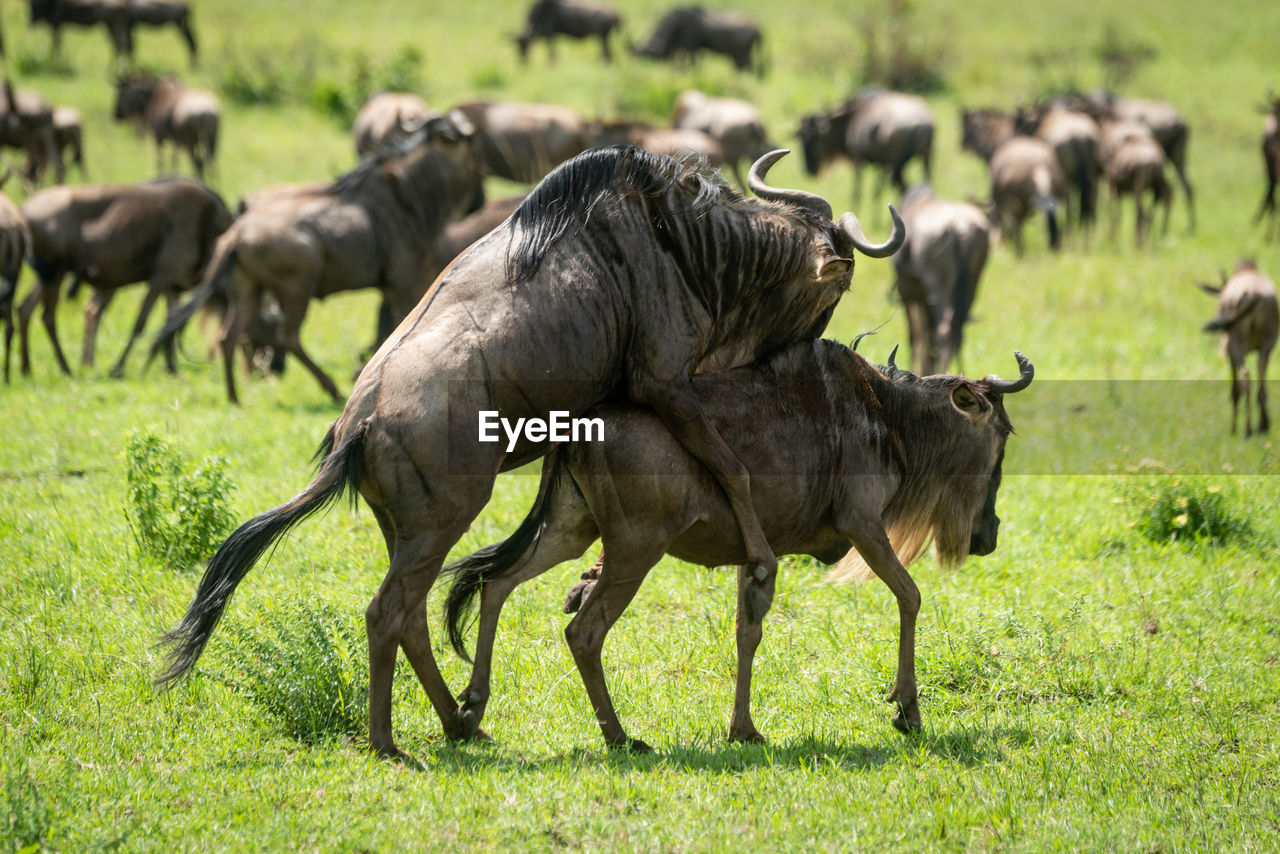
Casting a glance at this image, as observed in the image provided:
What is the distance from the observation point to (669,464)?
5320 mm

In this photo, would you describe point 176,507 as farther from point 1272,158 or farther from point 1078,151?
point 1272,158

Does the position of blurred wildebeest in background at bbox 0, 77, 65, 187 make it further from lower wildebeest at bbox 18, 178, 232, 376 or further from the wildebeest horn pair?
the wildebeest horn pair

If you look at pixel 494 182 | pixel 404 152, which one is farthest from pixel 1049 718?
pixel 494 182

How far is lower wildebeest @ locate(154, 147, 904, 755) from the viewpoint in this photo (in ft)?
16.5

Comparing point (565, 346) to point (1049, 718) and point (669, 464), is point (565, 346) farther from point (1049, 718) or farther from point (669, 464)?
point (1049, 718)

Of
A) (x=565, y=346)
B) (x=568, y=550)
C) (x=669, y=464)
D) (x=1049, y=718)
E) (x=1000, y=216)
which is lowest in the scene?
(x=1000, y=216)

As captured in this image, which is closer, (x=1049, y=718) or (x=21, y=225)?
(x=1049, y=718)

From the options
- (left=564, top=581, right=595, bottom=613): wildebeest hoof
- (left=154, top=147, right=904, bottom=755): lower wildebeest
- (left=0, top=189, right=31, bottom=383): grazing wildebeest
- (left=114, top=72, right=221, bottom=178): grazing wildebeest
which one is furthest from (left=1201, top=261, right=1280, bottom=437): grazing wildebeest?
(left=114, top=72, right=221, bottom=178): grazing wildebeest

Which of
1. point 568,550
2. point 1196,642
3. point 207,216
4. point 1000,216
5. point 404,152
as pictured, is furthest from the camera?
point 1000,216

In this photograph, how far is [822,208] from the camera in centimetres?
604

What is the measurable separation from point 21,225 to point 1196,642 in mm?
11127

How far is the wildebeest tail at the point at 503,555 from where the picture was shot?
5566mm

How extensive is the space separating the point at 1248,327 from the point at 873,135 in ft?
37.8
